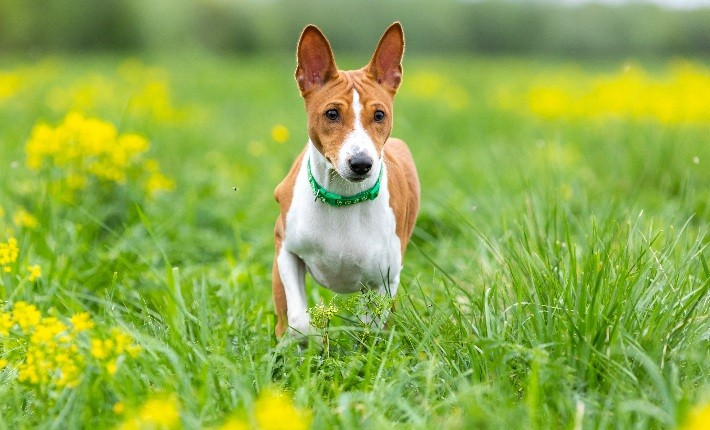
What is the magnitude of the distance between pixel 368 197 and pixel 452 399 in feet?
2.96

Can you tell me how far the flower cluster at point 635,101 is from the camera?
803 centimetres

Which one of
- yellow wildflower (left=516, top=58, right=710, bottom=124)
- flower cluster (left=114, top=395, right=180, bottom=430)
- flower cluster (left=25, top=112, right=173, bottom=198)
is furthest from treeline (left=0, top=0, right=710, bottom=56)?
flower cluster (left=114, top=395, right=180, bottom=430)

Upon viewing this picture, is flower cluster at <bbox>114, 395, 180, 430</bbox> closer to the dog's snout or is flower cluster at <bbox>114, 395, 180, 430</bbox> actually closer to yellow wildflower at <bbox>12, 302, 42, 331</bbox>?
yellow wildflower at <bbox>12, 302, 42, 331</bbox>

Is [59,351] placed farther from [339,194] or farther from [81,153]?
A: [81,153]

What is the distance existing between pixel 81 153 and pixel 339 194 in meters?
2.35

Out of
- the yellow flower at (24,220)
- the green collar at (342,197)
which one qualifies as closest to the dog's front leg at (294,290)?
the green collar at (342,197)

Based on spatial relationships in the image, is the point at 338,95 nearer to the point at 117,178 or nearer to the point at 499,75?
the point at 117,178

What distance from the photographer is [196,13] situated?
1844cm

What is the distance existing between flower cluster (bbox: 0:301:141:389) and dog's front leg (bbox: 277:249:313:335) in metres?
0.65

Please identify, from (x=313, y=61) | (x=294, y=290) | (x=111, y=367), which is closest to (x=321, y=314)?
(x=294, y=290)

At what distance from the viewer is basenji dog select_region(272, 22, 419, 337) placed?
319 cm

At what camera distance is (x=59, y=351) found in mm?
2812

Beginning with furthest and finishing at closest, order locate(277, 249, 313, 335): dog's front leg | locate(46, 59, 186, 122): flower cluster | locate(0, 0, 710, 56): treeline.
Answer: locate(0, 0, 710, 56): treeline, locate(46, 59, 186, 122): flower cluster, locate(277, 249, 313, 335): dog's front leg

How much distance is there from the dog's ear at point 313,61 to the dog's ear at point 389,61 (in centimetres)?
16
